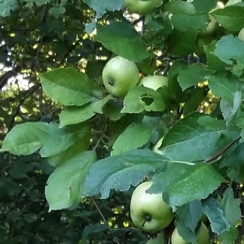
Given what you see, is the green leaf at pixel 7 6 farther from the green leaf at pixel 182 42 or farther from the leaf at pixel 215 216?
the leaf at pixel 215 216

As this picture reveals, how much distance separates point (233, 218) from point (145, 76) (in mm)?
285

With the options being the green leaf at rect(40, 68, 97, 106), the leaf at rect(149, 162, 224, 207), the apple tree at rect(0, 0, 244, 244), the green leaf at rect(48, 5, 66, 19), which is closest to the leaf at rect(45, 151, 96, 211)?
the apple tree at rect(0, 0, 244, 244)

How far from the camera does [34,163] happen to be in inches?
108

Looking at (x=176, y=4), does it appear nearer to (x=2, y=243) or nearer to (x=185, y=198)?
(x=185, y=198)

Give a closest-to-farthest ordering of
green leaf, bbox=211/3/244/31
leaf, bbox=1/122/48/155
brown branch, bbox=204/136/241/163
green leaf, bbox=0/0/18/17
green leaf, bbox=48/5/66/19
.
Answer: brown branch, bbox=204/136/241/163
green leaf, bbox=211/3/244/31
leaf, bbox=1/122/48/155
green leaf, bbox=0/0/18/17
green leaf, bbox=48/5/66/19

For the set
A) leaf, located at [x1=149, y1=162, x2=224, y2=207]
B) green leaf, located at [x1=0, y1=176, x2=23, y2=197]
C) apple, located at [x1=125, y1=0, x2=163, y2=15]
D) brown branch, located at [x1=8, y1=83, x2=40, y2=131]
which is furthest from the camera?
brown branch, located at [x1=8, y1=83, x2=40, y2=131]

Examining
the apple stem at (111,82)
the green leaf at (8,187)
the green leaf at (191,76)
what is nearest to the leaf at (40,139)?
the apple stem at (111,82)

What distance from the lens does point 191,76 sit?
1.16m

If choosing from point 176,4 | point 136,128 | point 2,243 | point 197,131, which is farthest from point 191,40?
point 2,243

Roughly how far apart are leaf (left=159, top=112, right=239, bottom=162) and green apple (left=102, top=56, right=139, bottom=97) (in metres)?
0.23

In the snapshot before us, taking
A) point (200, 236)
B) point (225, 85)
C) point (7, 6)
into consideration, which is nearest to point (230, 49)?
point (225, 85)

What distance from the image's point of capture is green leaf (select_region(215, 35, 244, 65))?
0.99 meters

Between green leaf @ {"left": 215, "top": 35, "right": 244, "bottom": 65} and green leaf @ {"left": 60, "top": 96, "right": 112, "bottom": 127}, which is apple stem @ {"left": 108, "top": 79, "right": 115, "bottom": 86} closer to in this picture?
green leaf @ {"left": 60, "top": 96, "right": 112, "bottom": 127}

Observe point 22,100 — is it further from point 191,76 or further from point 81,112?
point 191,76
